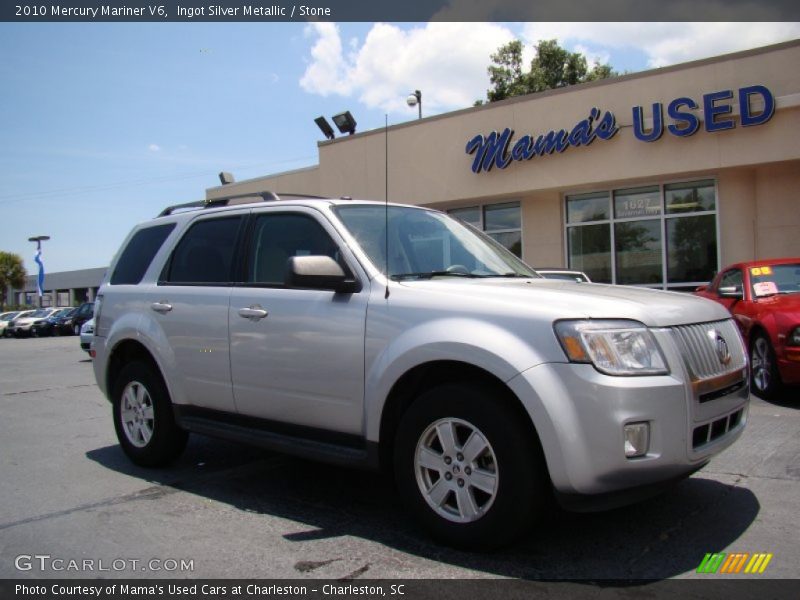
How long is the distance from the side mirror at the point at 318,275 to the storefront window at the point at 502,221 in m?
13.5

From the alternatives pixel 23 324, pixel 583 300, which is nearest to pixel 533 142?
pixel 583 300

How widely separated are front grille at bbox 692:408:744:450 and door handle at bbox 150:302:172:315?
11.9ft

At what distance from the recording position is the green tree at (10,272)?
67162mm

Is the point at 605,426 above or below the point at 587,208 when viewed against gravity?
below

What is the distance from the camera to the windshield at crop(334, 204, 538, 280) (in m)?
4.18

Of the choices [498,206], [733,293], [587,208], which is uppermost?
[498,206]

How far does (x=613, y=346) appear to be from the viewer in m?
3.13

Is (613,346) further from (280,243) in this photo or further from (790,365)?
(790,365)

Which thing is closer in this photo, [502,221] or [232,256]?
[232,256]

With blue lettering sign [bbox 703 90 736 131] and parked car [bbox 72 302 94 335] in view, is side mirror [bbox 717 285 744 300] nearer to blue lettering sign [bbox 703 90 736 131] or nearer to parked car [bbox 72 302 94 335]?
blue lettering sign [bbox 703 90 736 131]

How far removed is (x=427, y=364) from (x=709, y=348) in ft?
4.77

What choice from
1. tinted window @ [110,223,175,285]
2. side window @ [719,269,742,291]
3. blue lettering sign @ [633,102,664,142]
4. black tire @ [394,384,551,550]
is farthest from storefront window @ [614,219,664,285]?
black tire @ [394,384,551,550]

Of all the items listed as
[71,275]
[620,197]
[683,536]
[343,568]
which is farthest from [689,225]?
[71,275]

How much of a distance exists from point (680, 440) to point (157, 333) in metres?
3.71
